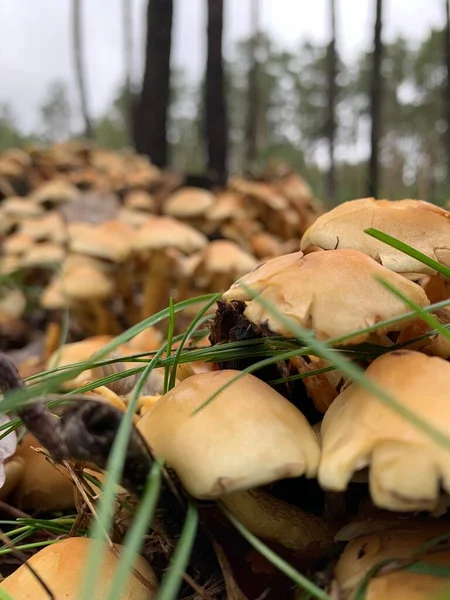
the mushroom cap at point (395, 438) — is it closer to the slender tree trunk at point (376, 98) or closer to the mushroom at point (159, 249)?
the mushroom at point (159, 249)

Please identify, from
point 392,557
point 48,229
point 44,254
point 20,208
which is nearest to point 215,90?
point 20,208

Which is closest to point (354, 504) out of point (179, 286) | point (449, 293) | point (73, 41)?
point (449, 293)

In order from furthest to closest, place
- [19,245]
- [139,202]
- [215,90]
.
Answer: [215,90] → [139,202] → [19,245]

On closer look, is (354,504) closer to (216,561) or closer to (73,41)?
(216,561)

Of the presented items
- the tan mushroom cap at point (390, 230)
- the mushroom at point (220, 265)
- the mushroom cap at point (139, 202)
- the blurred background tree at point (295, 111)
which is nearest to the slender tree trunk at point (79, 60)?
the blurred background tree at point (295, 111)

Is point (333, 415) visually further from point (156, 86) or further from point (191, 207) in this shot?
point (156, 86)
